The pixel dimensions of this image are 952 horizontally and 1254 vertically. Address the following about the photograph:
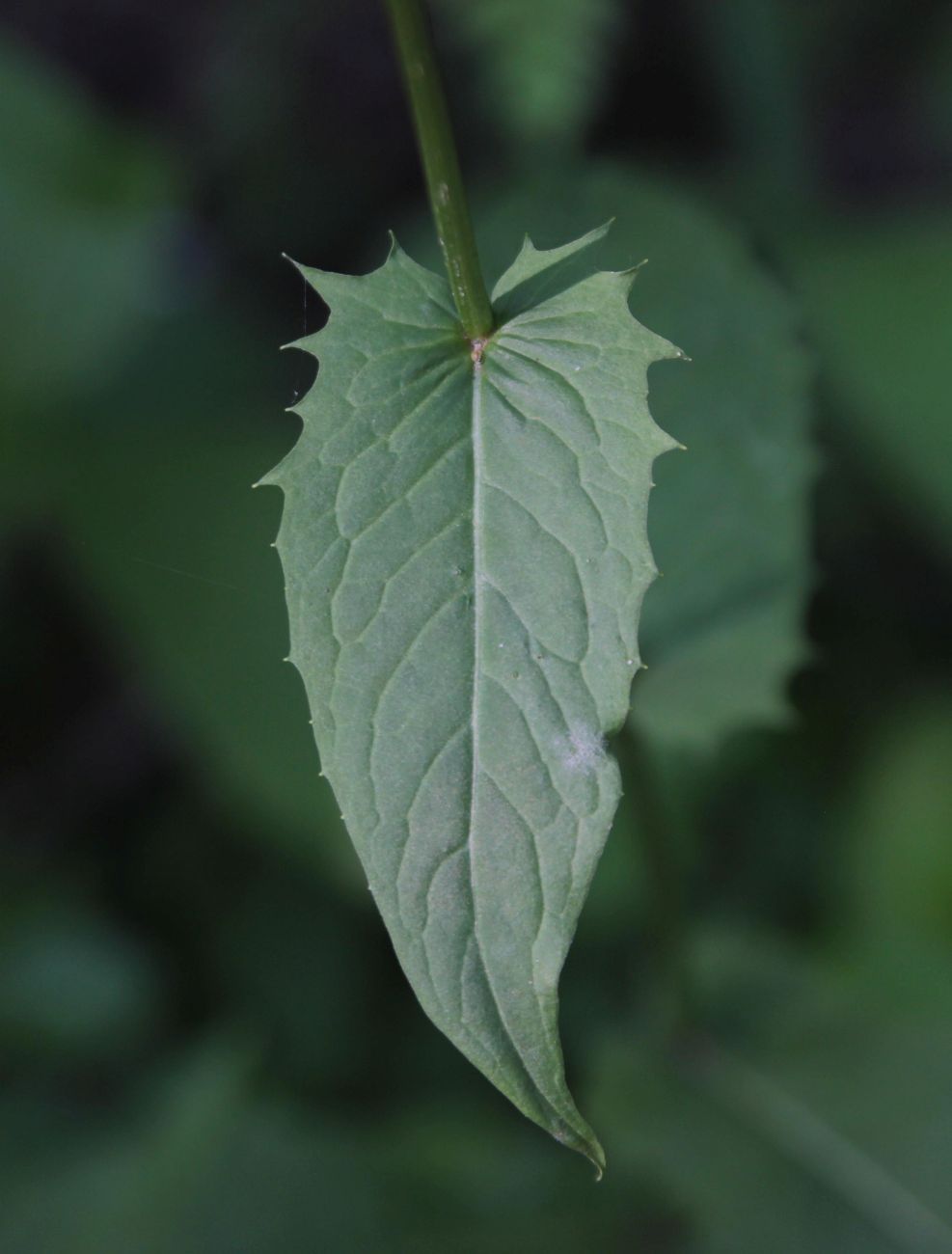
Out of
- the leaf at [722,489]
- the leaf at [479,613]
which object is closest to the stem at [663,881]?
the leaf at [722,489]

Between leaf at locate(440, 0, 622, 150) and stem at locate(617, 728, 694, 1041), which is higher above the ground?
leaf at locate(440, 0, 622, 150)

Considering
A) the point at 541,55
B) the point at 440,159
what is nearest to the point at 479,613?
the point at 440,159

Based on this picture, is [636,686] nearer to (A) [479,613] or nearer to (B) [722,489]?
(B) [722,489]

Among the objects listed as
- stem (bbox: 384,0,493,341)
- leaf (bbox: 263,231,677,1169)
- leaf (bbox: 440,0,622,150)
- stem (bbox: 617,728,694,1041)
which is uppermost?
leaf (bbox: 440,0,622,150)

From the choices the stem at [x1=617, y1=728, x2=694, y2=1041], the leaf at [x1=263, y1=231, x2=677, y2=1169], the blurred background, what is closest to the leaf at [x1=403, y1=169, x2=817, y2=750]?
the blurred background

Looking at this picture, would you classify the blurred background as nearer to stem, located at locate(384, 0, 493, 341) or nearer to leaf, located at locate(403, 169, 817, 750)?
leaf, located at locate(403, 169, 817, 750)

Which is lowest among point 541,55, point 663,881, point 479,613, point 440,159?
point 663,881
